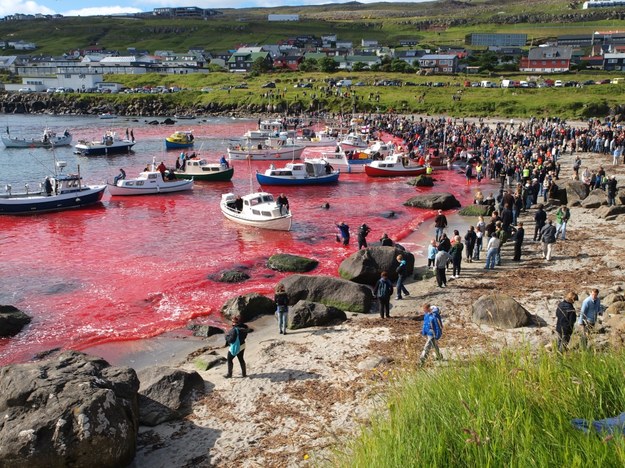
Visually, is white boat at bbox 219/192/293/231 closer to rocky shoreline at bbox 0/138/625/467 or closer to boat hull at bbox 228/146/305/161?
rocky shoreline at bbox 0/138/625/467

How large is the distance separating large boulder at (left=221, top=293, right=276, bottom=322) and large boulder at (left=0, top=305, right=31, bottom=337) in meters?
7.62

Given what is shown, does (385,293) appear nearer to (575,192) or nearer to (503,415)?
(503,415)

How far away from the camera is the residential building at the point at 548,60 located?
5192 inches

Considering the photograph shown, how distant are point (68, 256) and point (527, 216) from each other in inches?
1055

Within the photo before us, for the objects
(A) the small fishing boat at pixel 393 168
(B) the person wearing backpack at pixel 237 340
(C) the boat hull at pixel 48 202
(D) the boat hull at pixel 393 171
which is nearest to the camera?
(B) the person wearing backpack at pixel 237 340

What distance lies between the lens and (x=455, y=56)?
145625 mm

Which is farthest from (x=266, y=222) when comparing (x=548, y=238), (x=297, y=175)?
(x=548, y=238)

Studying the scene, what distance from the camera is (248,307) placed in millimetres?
20594

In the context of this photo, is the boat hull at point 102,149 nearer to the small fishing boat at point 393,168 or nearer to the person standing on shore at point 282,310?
the small fishing boat at point 393,168

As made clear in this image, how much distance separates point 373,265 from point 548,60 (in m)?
129

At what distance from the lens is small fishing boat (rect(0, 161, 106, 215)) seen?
3881 cm

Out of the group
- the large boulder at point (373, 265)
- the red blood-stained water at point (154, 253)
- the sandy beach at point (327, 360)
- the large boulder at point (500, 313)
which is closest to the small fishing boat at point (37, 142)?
the red blood-stained water at point (154, 253)

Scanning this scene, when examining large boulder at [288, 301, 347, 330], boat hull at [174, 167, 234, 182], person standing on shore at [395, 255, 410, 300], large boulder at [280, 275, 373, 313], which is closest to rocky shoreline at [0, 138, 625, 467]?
large boulder at [288, 301, 347, 330]

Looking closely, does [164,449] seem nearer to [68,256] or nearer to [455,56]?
[68,256]
